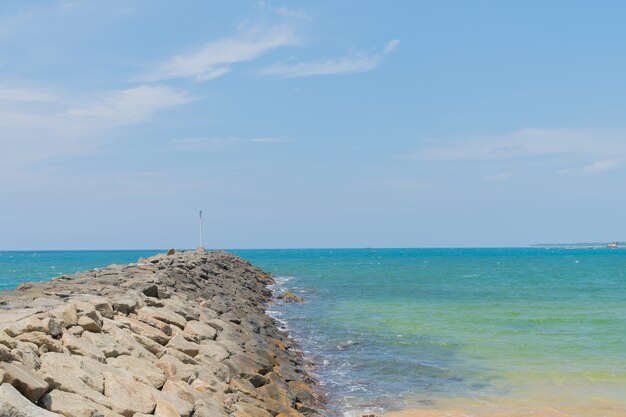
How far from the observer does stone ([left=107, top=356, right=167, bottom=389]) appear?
855cm

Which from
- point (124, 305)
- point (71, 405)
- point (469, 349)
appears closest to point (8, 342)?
point (71, 405)

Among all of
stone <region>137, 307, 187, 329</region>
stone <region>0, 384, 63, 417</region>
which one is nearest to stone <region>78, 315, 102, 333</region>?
stone <region>137, 307, 187, 329</region>

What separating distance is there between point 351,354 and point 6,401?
12683 mm

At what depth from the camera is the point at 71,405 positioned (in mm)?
6625

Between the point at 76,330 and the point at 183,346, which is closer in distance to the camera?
the point at 76,330

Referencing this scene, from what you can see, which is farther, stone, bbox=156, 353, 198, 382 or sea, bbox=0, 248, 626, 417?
sea, bbox=0, 248, 626, 417

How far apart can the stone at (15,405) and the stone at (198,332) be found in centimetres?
603

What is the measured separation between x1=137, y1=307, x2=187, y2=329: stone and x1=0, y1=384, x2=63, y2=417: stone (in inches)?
228

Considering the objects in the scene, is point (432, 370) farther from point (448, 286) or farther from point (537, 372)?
point (448, 286)

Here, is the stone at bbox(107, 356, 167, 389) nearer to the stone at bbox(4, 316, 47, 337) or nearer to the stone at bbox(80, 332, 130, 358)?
the stone at bbox(80, 332, 130, 358)

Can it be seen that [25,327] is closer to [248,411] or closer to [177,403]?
[177,403]

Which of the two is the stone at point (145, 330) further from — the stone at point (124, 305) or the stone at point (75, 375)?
the stone at point (75, 375)

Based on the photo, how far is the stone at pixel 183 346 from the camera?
1086 centimetres

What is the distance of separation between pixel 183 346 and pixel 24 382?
15.8 feet
